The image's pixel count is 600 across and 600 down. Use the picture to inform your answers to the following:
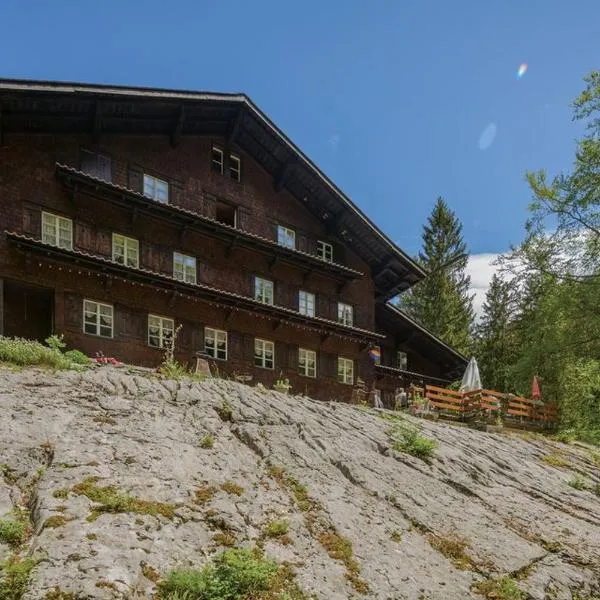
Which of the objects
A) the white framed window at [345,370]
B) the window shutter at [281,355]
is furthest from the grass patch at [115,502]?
the white framed window at [345,370]

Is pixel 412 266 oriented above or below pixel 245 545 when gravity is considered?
above

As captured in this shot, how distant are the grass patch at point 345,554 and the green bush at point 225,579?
51.7 inches

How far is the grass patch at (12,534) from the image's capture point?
8898 mm

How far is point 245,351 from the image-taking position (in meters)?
28.6

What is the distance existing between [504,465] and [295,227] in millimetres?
17004

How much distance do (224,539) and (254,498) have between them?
1.77 meters

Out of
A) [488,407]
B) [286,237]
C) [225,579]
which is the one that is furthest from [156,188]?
[225,579]

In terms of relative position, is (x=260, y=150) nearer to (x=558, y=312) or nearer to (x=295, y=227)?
(x=295, y=227)

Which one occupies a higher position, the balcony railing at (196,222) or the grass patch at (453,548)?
the balcony railing at (196,222)

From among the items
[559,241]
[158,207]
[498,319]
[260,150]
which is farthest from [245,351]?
[498,319]

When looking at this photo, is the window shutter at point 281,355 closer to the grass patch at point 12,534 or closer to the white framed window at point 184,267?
the white framed window at point 184,267

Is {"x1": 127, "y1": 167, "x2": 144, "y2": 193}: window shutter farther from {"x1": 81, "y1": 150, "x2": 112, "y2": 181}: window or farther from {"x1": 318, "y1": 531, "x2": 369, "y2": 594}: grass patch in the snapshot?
{"x1": 318, "y1": 531, "x2": 369, "y2": 594}: grass patch

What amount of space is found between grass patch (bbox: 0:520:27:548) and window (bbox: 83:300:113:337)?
49.7ft

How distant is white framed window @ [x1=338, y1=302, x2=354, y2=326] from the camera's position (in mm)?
33812
